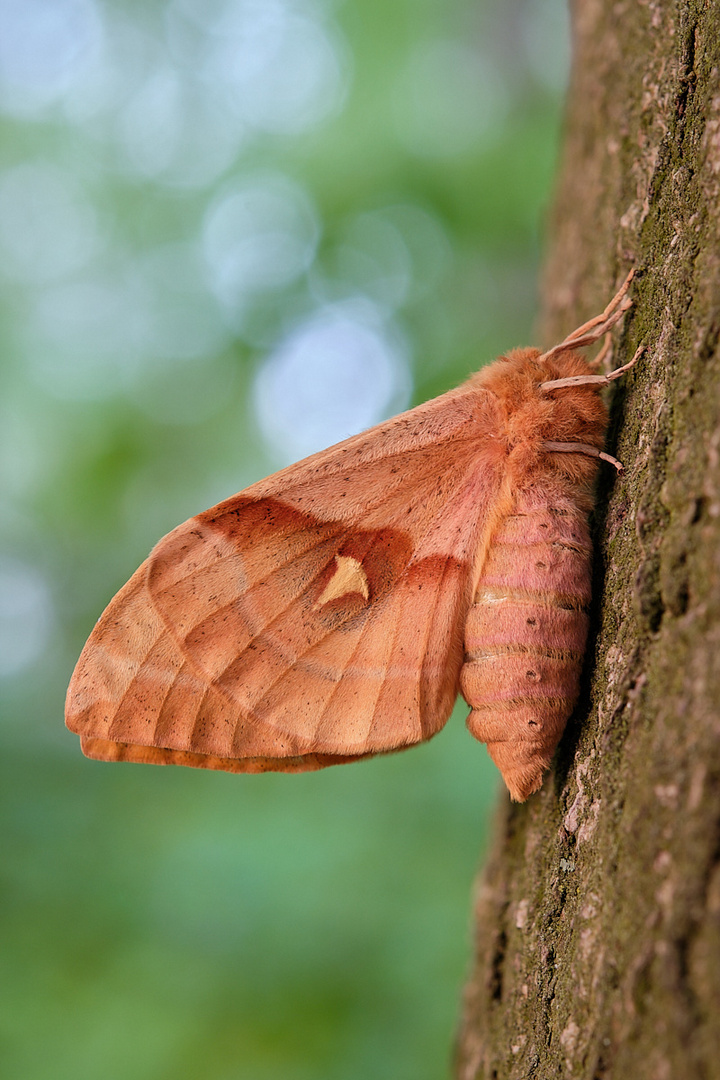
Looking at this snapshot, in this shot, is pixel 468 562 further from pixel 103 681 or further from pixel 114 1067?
pixel 114 1067

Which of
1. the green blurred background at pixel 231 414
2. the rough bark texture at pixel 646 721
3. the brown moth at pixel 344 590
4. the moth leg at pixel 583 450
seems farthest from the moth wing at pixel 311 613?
the green blurred background at pixel 231 414

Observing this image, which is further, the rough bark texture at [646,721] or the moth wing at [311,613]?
the moth wing at [311,613]

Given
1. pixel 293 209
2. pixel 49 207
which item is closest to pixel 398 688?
pixel 293 209

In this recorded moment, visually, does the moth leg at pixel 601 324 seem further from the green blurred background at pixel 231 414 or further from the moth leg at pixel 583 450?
the green blurred background at pixel 231 414

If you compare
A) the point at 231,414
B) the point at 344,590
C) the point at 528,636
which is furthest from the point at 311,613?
the point at 231,414

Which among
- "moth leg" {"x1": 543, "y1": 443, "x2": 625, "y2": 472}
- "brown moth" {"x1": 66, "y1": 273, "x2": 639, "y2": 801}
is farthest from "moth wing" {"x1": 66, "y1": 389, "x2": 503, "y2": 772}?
"moth leg" {"x1": 543, "y1": 443, "x2": 625, "y2": 472}

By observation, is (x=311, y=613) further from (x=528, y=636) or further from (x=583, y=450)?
(x=583, y=450)
